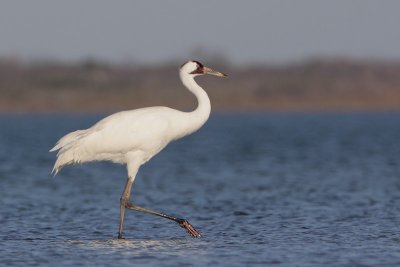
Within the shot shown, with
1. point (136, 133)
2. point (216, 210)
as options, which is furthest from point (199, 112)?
point (216, 210)

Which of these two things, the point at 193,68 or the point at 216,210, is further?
the point at 216,210

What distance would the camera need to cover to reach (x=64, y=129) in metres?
64.2

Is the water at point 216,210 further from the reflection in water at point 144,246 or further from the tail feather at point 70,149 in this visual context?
the tail feather at point 70,149

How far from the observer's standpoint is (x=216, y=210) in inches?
823

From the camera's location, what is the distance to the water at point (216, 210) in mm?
15133

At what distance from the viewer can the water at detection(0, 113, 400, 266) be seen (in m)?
15.1

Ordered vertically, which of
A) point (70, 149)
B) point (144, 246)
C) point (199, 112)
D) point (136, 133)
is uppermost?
point (199, 112)

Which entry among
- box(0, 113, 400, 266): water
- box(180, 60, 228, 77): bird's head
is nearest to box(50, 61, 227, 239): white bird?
box(180, 60, 228, 77): bird's head

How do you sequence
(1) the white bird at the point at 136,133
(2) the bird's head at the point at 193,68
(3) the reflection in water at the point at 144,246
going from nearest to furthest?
1. (3) the reflection in water at the point at 144,246
2. (1) the white bird at the point at 136,133
3. (2) the bird's head at the point at 193,68

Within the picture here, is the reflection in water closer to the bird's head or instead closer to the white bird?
the white bird

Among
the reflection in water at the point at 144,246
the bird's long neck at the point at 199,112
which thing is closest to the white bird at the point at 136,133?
the bird's long neck at the point at 199,112

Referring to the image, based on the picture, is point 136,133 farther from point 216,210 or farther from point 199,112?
point 216,210

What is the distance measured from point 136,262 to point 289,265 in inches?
77.8

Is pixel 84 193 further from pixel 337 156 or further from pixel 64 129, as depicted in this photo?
pixel 64 129
